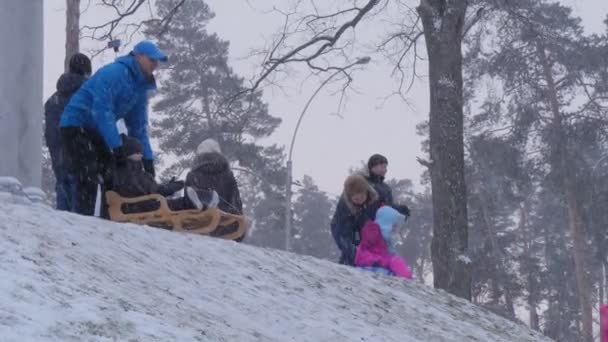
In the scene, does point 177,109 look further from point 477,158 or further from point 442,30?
point 442,30

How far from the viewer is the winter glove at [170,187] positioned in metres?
7.21

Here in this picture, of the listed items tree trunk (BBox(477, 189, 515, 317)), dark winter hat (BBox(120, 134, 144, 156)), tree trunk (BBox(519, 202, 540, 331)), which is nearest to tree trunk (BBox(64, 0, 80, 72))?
dark winter hat (BBox(120, 134, 144, 156))

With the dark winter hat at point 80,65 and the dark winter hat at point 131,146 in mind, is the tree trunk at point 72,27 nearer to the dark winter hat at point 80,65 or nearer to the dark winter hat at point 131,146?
the dark winter hat at point 80,65

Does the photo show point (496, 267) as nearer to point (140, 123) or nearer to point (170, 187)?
point (140, 123)

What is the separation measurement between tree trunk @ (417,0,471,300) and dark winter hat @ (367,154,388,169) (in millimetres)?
1519

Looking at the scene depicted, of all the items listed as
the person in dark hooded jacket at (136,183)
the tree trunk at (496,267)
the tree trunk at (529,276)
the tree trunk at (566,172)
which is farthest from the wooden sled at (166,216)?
the tree trunk at (529,276)

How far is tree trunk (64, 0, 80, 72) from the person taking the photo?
1438 cm

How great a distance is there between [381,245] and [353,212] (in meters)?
0.40

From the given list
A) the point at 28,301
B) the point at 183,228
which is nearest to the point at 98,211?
the point at 183,228

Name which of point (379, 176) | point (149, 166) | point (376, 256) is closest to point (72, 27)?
point (379, 176)

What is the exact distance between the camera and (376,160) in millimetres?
8672

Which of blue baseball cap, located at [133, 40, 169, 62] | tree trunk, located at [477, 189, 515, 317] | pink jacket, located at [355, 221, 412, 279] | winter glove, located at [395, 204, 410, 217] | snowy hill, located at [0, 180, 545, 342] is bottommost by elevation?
snowy hill, located at [0, 180, 545, 342]

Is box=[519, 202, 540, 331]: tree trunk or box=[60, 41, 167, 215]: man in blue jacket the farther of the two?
box=[519, 202, 540, 331]: tree trunk

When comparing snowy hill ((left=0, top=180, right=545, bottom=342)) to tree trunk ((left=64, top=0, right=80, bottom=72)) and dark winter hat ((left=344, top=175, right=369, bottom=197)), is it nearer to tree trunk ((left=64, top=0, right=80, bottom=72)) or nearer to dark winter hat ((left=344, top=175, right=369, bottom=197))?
dark winter hat ((left=344, top=175, right=369, bottom=197))
